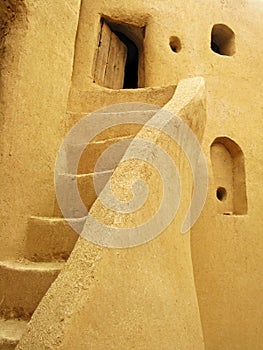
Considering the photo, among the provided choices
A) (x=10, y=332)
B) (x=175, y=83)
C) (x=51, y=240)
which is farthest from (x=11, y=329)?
(x=175, y=83)

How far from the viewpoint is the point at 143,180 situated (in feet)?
5.98

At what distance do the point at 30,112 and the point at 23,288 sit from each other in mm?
1444

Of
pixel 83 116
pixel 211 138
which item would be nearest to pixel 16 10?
pixel 83 116

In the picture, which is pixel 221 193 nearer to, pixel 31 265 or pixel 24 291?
pixel 31 265

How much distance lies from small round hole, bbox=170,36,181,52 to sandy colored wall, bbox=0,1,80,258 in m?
2.41

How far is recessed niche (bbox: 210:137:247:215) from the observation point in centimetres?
490

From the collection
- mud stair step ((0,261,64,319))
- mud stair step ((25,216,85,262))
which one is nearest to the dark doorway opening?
mud stair step ((25,216,85,262))

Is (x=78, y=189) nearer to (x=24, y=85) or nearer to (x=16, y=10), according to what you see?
(x=24, y=85)

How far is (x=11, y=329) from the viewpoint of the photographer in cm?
179

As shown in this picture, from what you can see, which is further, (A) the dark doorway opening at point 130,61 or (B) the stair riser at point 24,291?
(A) the dark doorway opening at point 130,61

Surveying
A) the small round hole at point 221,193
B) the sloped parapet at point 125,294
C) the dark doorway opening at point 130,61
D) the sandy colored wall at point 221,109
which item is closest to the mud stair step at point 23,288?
the sloped parapet at point 125,294

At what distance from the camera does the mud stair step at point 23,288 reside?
6.44ft

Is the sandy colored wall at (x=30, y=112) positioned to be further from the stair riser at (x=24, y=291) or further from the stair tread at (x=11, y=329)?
the stair tread at (x=11, y=329)

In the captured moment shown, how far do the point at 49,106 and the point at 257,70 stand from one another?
13.3ft
